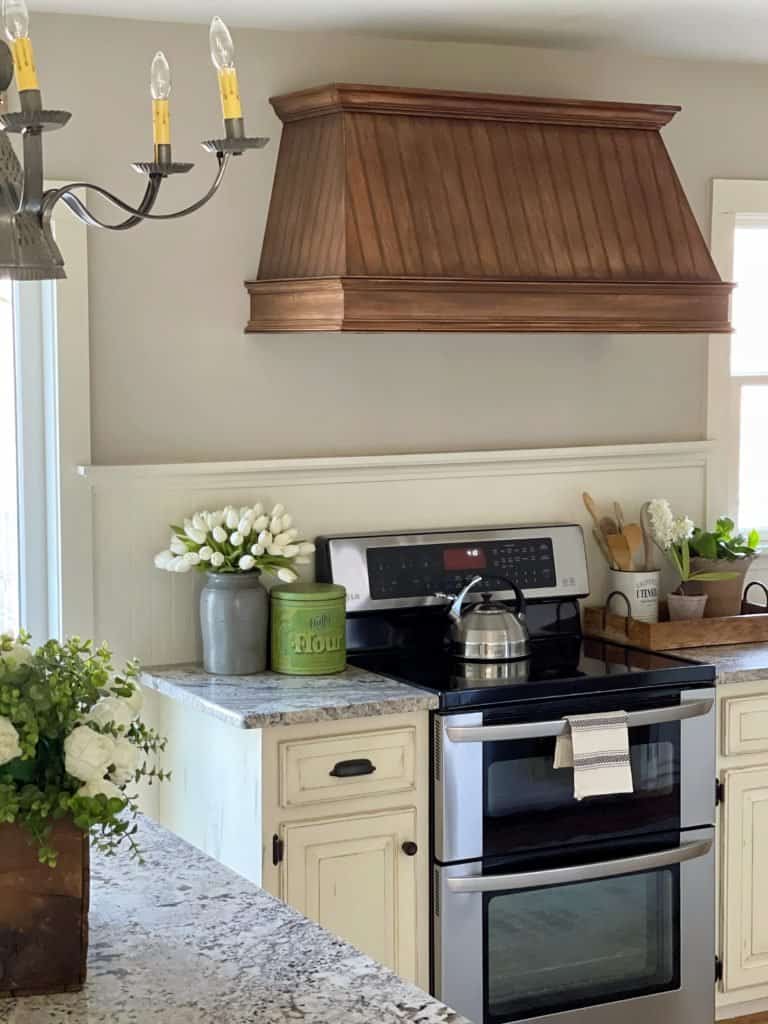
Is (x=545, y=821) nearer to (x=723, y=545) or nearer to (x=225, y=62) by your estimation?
(x=723, y=545)

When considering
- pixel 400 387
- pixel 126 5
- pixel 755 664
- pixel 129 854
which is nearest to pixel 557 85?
pixel 400 387

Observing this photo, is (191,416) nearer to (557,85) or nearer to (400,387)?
(400,387)

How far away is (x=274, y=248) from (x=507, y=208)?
22.2 inches

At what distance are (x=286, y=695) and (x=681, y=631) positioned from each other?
3.76ft

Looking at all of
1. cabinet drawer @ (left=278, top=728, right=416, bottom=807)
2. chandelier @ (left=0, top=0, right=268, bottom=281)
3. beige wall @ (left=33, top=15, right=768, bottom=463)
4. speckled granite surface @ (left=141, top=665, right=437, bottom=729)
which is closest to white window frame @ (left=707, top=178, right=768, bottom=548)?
beige wall @ (left=33, top=15, right=768, bottom=463)

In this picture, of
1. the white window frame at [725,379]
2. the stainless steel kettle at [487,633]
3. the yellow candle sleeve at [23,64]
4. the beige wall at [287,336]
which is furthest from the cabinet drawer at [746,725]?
the yellow candle sleeve at [23,64]

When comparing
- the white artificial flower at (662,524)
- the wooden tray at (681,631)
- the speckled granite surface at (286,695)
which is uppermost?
the white artificial flower at (662,524)

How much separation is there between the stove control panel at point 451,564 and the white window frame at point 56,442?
2.00ft

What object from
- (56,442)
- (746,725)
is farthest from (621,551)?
(56,442)

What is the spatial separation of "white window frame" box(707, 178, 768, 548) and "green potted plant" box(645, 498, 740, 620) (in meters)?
0.26

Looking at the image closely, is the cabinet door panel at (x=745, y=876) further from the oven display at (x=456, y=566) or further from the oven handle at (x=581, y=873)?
the oven display at (x=456, y=566)

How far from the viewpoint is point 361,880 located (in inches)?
130

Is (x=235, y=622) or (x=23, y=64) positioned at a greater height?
(x=23, y=64)

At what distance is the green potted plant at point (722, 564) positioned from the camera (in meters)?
4.12
